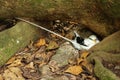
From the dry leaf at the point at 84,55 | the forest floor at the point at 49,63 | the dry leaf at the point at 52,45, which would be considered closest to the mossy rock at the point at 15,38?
the forest floor at the point at 49,63

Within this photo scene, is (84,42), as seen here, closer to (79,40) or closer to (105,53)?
(79,40)

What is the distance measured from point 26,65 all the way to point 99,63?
95cm

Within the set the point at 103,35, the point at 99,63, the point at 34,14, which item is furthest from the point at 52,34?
the point at 99,63

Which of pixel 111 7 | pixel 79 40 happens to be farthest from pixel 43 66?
pixel 111 7

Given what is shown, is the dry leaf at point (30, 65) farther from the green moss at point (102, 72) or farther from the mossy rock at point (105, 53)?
the green moss at point (102, 72)

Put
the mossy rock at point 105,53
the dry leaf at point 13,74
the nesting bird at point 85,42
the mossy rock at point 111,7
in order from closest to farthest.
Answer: the mossy rock at point 111,7, the mossy rock at point 105,53, the dry leaf at point 13,74, the nesting bird at point 85,42

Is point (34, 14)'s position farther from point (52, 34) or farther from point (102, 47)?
point (102, 47)

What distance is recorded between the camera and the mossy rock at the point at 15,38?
3840 millimetres

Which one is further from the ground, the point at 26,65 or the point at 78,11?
the point at 78,11

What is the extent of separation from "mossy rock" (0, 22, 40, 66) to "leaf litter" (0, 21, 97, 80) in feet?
0.24

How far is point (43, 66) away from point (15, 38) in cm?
58

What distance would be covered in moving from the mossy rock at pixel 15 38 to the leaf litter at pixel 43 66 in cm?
7

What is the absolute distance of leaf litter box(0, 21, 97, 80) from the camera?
Answer: 140 inches

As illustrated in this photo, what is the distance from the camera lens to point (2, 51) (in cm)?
381
